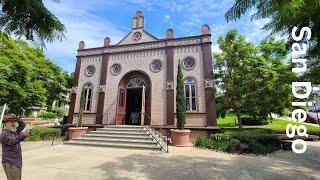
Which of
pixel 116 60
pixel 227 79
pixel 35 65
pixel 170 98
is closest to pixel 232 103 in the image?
pixel 227 79

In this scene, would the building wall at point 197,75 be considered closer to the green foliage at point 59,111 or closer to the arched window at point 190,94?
the arched window at point 190,94

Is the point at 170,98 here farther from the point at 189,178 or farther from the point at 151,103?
the point at 189,178

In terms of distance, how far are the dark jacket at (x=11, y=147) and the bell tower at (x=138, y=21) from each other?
15115 mm

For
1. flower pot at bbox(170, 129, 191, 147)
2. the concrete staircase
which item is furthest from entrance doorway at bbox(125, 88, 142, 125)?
flower pot at bbox(170, 129, 191, 147)

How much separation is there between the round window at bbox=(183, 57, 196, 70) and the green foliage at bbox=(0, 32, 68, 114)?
9800 millimetres

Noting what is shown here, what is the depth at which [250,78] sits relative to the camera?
17156 millimetres

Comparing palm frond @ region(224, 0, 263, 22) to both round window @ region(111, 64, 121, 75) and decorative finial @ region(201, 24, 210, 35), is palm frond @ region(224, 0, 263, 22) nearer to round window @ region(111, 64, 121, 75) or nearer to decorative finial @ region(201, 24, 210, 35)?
decorative finial @ region(201, 24, 210, 35)

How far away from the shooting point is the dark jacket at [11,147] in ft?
14.2

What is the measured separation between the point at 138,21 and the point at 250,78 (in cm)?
1023

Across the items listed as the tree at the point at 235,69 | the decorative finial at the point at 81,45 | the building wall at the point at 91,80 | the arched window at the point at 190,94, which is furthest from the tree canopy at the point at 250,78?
the decorative finial at the point at 81,45

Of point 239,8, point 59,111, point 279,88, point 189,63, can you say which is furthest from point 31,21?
point 59,111

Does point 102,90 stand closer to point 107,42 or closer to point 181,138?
point 107,42

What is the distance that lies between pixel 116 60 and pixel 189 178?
1372 centimetres

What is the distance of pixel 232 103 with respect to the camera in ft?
60.5
